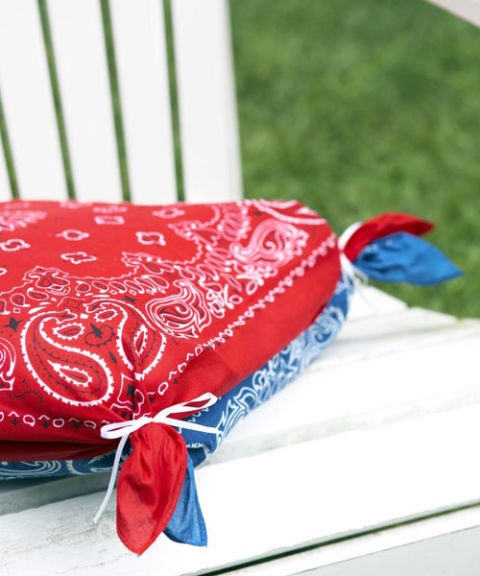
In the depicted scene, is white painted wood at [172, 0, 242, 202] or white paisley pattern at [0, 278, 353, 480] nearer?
white paisley pattern at [0, 278, 353, 480]

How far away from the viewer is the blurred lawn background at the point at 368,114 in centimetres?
223

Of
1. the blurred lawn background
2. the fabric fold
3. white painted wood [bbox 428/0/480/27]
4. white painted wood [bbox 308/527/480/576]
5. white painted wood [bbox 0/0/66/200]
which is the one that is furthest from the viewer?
the blurred lawn background

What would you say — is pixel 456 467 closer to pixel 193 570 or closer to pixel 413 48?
pixel 193 570

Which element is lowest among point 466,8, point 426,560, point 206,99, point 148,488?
point 426,560

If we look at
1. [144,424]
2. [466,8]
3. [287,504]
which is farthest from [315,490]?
[466,8]

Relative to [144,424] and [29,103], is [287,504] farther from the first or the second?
[29,103]

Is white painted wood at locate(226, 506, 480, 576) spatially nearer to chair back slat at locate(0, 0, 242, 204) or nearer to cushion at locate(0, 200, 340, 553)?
cushion at locate(0, 200, 340, 553)

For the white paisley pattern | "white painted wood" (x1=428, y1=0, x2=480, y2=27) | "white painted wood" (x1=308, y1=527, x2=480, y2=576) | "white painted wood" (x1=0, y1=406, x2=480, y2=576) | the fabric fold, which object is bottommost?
"white painted wood" (x1=308, y1=527, x2=480, y2=576)

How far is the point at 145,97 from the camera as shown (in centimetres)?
128

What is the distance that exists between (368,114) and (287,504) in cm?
209

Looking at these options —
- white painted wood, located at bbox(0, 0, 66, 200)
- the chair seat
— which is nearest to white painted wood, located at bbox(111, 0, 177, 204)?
white painted wood, located at bbox(0, 0, 66, 200)

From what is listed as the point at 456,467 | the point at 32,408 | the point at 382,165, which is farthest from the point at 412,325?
the point at 382,165

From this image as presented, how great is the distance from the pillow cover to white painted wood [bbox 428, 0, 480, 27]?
0.32 m

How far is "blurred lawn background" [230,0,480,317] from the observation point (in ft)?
7.32
